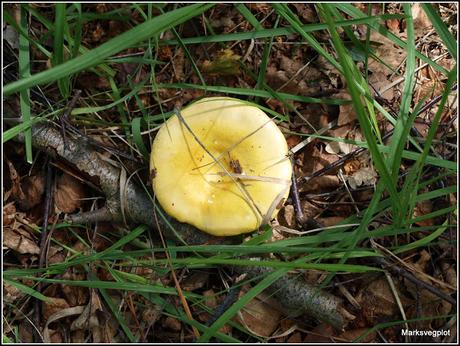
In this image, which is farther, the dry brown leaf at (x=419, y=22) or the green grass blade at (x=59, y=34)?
the dry brown leaf at (x=419, y=22)

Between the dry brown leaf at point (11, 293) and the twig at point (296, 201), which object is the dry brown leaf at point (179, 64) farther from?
the dry brown leaf at point (11, 293)

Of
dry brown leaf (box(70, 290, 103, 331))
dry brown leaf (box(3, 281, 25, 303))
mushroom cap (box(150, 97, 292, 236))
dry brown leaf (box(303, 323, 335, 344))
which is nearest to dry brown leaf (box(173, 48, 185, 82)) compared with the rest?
mushroom cap (box(150, 97, 292, 236))

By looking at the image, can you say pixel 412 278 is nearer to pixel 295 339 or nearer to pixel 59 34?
pixel 295 339

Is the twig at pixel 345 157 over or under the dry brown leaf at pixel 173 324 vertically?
over

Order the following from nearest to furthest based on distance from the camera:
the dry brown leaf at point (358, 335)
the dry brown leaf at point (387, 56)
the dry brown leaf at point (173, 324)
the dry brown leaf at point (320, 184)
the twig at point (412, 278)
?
the twig at point (412, 278) < the dry brown leaf at point (358, 335) < the dry brown leaf at point (173, 324) < the dry brown leaf at point (320, 184) < the dry brown leaf at point (387, 56)

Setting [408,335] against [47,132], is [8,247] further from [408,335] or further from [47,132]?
[408,335]

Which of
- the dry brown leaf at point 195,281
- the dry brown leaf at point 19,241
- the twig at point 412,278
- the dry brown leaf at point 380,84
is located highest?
the dry brown leaf at point 380,84

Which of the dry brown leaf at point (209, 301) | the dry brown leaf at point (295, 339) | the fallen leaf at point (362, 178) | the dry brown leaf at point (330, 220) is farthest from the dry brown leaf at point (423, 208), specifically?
the dry brown leaf at point (209, 301)
